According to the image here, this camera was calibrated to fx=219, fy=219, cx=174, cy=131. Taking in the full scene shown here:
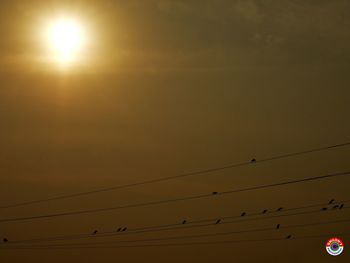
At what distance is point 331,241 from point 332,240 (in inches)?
29.0

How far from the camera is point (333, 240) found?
10344 centimetres

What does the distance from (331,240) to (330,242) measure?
1.06 m

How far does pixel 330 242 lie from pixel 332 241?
1.25 meters

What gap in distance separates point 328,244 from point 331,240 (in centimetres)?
241

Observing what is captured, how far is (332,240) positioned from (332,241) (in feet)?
1.47

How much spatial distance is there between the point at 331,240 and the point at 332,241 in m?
0.78

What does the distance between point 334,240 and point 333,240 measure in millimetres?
473

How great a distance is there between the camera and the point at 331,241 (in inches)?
4055

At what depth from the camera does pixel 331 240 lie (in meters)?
103

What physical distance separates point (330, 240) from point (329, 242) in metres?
1.05

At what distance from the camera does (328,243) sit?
337ft

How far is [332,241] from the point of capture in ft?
338

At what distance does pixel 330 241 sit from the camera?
103 m

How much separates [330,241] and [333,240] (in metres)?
1.97
